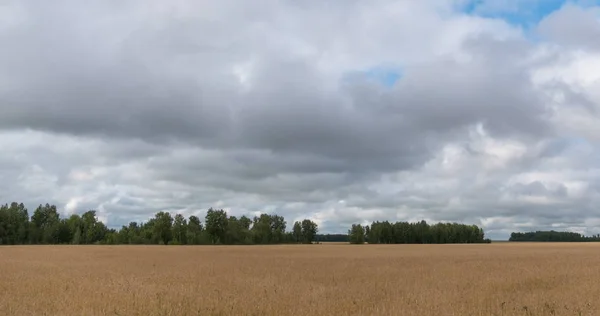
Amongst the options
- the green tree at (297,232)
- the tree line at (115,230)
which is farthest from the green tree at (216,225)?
the green tree at (297,232)

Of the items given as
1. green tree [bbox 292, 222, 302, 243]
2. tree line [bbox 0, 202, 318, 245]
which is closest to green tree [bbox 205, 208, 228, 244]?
tree line [bbox 0, 202, 318, 245]

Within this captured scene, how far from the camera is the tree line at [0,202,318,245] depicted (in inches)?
5645

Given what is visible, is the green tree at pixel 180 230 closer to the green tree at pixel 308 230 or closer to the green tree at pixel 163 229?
the green tree at pixel 163 229

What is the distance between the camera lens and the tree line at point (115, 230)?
470 feet

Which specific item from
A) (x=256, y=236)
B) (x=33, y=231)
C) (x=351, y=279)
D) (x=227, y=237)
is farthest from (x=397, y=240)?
(x=351, y=279)

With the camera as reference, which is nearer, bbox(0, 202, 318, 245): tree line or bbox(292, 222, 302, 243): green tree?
bbox(0, 202, 318, 245): tree line

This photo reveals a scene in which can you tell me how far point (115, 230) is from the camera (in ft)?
551

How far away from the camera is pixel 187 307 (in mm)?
15703

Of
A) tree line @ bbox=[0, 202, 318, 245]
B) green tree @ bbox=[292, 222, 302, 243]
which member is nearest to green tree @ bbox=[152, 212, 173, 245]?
tree line @ bbox=[0, 202, 318, 245]

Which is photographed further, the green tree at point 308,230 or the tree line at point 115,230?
the green tree at point 308,230

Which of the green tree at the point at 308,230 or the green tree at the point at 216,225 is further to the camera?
the green tree at the point at 308,230

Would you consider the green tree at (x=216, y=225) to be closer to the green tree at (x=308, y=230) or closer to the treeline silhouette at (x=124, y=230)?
the treeline silhouette at (x=124, y=230)

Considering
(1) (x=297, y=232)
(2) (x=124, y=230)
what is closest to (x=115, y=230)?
(2) (x=124, y=230)

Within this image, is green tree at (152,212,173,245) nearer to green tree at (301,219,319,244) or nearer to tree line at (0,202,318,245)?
tree line at (0,202,318,245)
